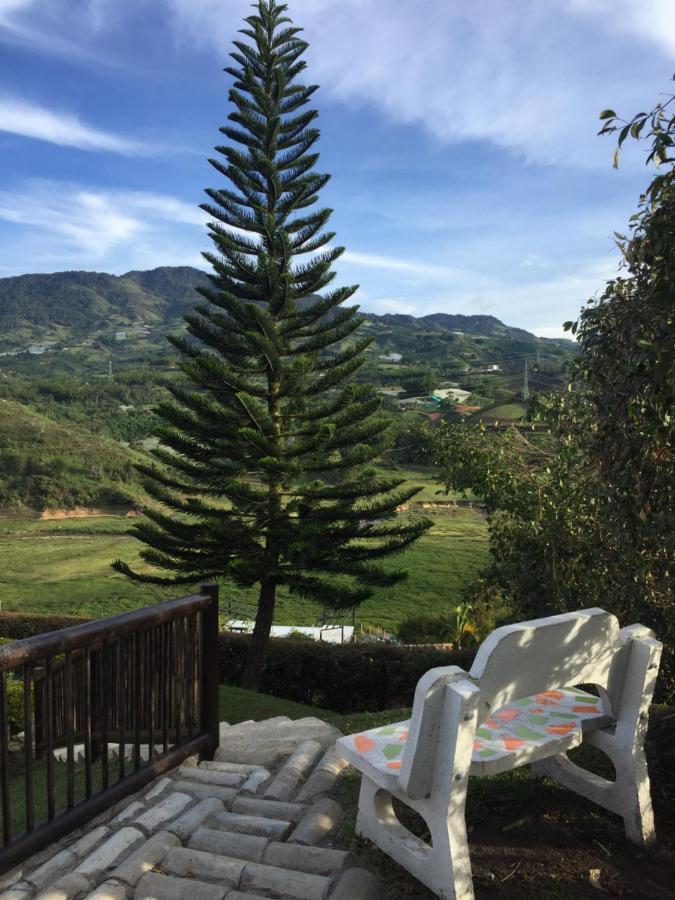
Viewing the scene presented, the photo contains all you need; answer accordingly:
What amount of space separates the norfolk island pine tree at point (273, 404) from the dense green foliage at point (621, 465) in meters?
4.16

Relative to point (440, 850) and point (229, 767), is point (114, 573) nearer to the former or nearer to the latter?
point (229, 767)

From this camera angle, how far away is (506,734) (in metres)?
1.86

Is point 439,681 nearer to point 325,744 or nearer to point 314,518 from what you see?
point 325,744

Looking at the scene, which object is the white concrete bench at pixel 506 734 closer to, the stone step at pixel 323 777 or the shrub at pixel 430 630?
the stone step at pixel 323 777

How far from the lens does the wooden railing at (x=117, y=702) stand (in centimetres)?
188

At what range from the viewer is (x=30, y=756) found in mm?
1939

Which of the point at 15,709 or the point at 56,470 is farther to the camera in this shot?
the point at 56,470

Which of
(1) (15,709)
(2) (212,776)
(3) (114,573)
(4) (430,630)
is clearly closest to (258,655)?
(1) (15,709)

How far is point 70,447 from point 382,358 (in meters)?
47.0

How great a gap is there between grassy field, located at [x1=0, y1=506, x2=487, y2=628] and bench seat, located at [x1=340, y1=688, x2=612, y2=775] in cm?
2356

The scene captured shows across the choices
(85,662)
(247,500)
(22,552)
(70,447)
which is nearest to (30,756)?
(85,662)

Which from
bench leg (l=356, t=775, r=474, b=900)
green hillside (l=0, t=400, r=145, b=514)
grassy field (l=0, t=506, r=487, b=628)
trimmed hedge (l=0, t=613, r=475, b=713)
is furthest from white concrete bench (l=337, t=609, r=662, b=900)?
green hillside (l=0, t=400, r=145, b=514)

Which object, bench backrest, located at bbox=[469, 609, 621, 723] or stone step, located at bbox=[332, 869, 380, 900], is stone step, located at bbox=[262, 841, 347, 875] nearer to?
stone step, located at bbox=[332, 869, 380, 900]

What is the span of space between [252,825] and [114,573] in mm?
36296
